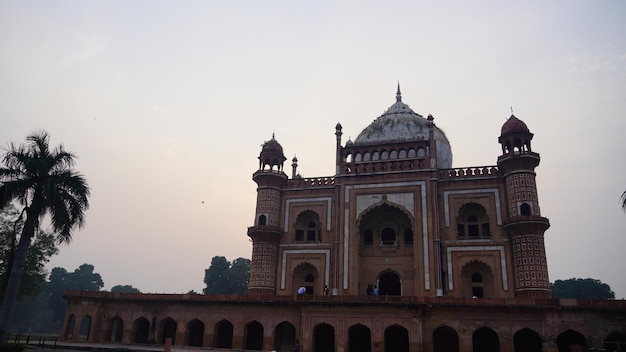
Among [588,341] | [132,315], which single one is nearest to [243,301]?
[132,315]

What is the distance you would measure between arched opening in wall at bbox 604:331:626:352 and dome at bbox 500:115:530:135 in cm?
1174

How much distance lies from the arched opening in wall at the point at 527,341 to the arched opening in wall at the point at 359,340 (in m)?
7.04

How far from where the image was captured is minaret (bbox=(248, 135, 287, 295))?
29.2 metres

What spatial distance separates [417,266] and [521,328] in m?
6.90

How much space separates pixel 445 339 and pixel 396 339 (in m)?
2.53

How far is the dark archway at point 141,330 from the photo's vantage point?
26.6 m

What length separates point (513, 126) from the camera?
27.8 meters

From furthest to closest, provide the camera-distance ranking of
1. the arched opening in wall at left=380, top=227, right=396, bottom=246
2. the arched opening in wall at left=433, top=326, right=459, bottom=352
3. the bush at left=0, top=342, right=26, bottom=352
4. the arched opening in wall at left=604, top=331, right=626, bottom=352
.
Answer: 1. the arched opening in wall at left=380, top=227, right=396, bottom=246
2. the arched opening in wall at left=433, top=326, right=459, bottom=352
3. the arched opening in wall at left=604, top=331, right=626, bottom=352
4. the bush at left=0, top=342, right=26, bottom=352

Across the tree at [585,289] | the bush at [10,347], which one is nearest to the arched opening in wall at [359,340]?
the bush at [10,347]

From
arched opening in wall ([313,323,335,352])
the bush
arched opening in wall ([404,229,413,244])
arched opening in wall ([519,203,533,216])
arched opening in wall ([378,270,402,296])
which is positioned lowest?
the bush

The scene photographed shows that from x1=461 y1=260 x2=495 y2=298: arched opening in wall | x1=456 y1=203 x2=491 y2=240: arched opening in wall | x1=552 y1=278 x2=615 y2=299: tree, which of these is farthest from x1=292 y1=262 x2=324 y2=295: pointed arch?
x1=552 y1=278 x2=615 y2=299: tree

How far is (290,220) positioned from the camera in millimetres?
31031

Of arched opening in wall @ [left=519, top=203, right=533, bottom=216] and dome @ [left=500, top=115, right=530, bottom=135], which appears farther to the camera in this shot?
dome @ [left=500, top=115, right=530, bottom=135]

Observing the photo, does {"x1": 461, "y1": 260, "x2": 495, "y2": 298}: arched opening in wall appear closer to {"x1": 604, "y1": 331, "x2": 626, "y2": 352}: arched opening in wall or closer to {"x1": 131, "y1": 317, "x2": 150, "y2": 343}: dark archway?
{"x1": 604, "y1": 331, "x2": 626, "y2": 352}: arched opening in wall
